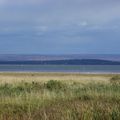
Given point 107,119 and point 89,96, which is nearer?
point 107,119

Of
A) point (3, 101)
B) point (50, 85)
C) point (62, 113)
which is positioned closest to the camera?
point (62, 113)

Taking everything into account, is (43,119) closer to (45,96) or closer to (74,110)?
(74,110)

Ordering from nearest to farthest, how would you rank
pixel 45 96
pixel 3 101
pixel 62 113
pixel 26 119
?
pixel 26 119 → pixel 62 113 → pixel 3 101 → pixel 45 96

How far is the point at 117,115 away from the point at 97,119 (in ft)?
1.47

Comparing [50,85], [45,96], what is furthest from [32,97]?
[50,85]

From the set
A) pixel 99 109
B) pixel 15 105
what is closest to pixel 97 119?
pixel 99 109

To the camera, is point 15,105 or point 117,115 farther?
point 15,105

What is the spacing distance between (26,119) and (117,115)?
198cm

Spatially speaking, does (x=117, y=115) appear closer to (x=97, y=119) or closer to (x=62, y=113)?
(x=97, y=119)

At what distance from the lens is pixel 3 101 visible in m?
17.3

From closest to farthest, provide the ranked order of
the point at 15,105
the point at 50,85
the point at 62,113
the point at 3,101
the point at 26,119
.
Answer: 1. the point at 26,119
2. the point at 62,113
3. the point at 15,105
4. the point at 3,101
5. the point at 50,85

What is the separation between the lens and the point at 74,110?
1041 centimetres

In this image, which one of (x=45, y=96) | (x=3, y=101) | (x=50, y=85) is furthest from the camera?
(x=50, y=85)

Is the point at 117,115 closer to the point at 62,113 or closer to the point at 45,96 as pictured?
the point at 62,113
